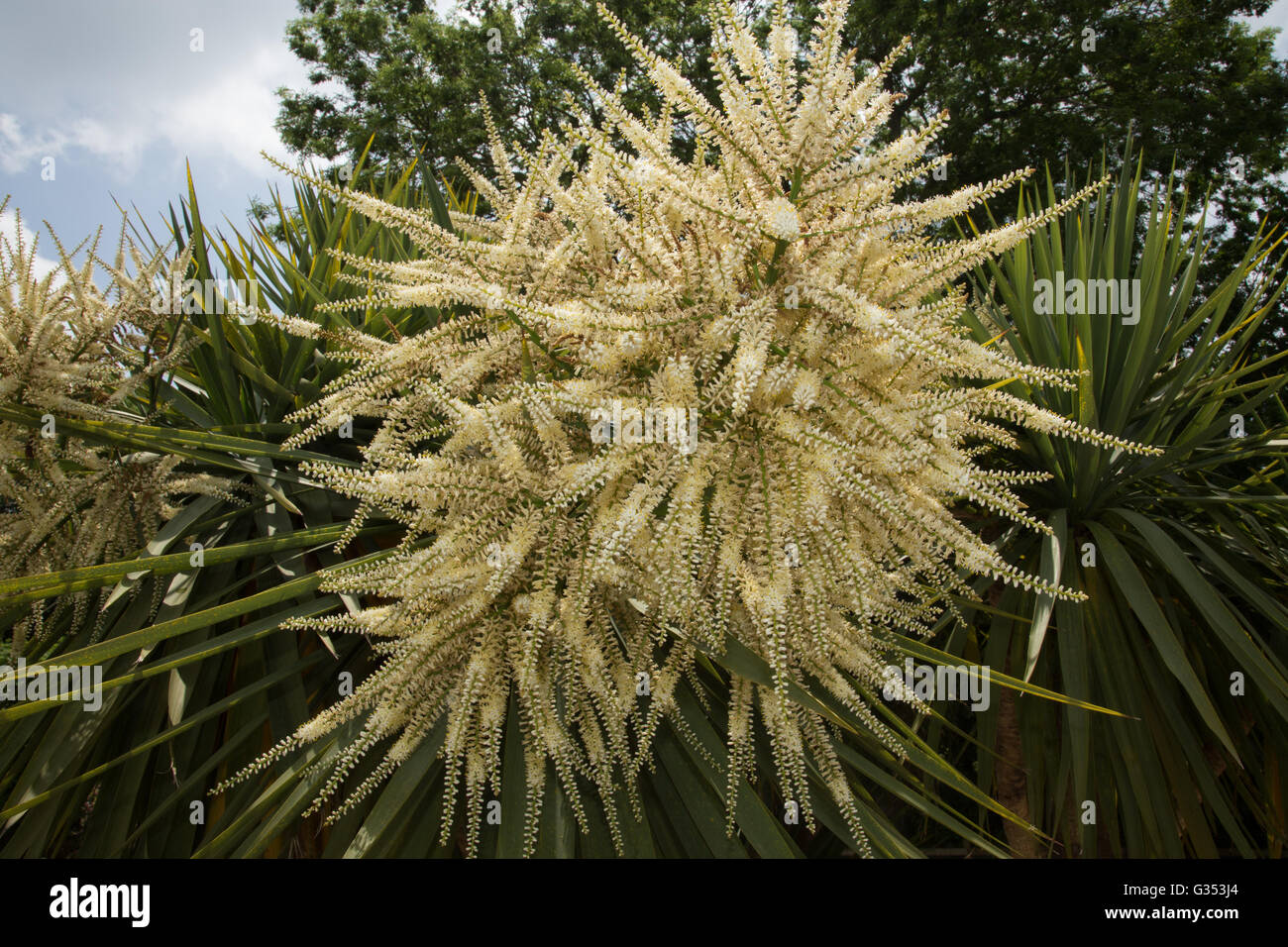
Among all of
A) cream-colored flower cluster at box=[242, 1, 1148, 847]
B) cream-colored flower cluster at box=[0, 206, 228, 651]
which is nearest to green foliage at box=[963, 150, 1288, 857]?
cream-colored flower cluster at box=[242, 1, 1148, 847]

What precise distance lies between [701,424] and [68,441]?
208 centimetres

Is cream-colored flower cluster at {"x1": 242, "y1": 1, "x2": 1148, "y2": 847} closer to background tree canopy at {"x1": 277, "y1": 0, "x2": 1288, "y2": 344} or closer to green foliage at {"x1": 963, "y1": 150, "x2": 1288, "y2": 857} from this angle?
green foliage at {"x1": 963, "y1": 150, "x2": 1288, "y2": 857}

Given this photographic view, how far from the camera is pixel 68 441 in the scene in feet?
8.25

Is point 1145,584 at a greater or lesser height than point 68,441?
lesser

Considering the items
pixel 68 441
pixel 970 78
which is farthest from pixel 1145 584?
pixel 970 78

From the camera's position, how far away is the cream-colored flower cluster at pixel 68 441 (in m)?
2.25

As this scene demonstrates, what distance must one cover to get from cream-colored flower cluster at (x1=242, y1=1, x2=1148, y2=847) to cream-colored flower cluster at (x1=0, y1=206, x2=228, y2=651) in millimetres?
997

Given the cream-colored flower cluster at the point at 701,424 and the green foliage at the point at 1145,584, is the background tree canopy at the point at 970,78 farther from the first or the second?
the cream-colored flower cluster at the point at 701,424

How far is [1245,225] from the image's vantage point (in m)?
11.4

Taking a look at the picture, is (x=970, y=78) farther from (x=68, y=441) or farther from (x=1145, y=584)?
(x=68, y=441)

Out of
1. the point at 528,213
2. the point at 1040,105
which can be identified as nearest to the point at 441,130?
the point at 1040,105
